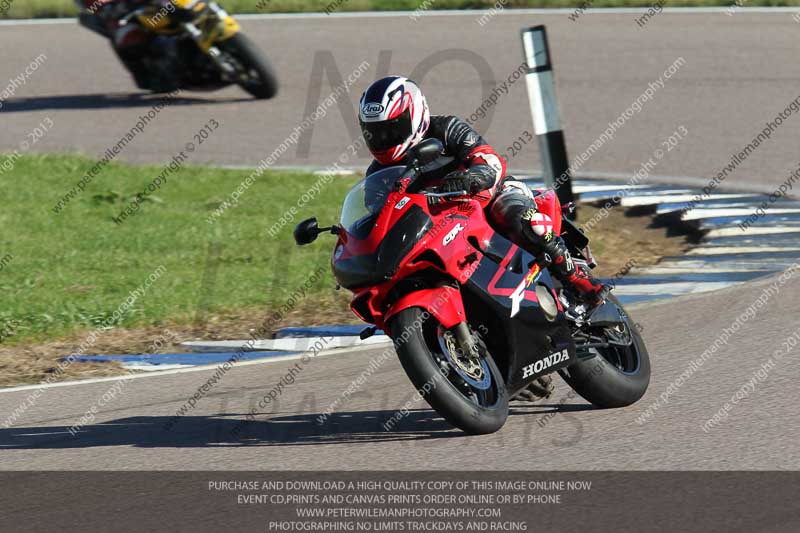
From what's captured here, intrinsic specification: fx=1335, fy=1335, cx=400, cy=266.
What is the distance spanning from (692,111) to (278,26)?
732 centimetres

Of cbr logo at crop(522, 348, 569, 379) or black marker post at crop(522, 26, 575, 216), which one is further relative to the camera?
black marker post at crop(522, 26, 575, 216)

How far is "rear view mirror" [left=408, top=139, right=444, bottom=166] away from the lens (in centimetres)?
582

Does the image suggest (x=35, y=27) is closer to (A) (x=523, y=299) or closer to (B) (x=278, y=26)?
(B) (x=278, y=26)

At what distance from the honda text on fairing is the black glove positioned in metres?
9.45

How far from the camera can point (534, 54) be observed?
412 inches

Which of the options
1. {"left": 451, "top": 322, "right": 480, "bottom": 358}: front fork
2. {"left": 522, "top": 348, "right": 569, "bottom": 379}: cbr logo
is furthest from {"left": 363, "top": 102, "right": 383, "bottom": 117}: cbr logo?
{"left": 522, "top": 348, "right": 569, "bottom": 379}: cbr logo

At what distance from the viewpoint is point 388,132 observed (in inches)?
243

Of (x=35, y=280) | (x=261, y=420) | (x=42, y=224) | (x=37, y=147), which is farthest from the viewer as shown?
(x=37, y=147)

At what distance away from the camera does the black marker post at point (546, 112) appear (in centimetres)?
1046

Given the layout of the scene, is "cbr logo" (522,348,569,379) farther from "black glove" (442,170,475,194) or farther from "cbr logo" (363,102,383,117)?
"cbr logo" (363,102,383,117)

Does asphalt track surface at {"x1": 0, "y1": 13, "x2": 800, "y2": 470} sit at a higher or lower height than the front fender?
lower

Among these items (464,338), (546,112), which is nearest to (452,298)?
(464,338)

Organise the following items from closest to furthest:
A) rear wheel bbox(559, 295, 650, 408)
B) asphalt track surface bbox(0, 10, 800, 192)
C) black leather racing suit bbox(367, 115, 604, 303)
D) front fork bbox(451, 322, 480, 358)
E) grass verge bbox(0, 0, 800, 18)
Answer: front fork bbox(451, 322, 480, 358), black leather racing suit bbox(367, 115, 604, 303), rear wheel bbox(559, 295, 650, 408), asphalt track surface bbox(0, 10, 800, 192), grass verge bbox(0, 0, 800, 18)
